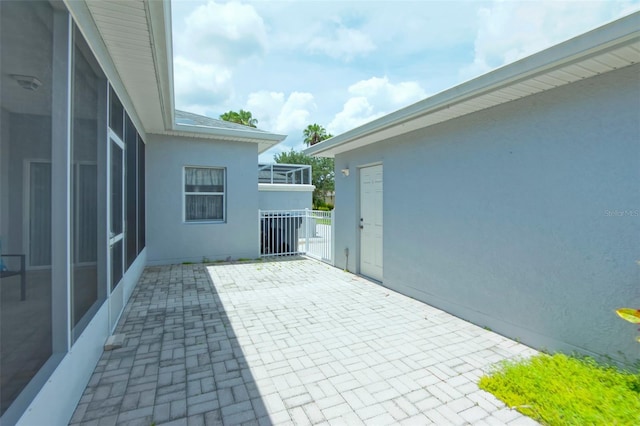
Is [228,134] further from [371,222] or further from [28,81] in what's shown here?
[28,81]

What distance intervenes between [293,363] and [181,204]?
6.13 meters

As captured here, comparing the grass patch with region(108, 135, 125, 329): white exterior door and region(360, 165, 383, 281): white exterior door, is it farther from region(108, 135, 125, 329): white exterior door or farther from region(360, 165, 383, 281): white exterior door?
region(108, 135, 125, 329): white exterior door

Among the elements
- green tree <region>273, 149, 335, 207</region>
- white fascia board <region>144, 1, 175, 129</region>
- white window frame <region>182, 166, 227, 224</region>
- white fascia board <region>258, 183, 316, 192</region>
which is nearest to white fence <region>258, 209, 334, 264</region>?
white window frame <region>182, 166, 227, 224</region>

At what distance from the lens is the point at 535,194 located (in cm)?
356

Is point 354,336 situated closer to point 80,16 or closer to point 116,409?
point 116,409

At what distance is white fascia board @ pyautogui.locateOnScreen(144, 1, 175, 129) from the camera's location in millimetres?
2940

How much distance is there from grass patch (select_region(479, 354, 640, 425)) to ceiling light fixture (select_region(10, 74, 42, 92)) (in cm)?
396

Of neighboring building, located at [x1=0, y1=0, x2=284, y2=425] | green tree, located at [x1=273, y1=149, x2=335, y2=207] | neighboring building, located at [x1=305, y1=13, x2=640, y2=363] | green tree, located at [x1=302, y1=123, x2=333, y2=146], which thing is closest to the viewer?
neighboring building, located at [x1=0, y1=0, x2=284, y2=425]

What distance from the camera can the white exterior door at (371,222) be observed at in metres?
6.45

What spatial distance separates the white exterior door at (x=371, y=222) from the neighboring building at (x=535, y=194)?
2.66ft

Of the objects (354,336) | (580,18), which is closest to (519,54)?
(580,18)

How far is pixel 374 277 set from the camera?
21.9 ft

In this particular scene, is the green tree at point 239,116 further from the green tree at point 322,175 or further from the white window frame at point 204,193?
the white window frame at point 204,193

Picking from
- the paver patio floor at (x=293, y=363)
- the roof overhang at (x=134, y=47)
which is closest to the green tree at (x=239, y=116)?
the roof overhang at (x=134, y=47)
